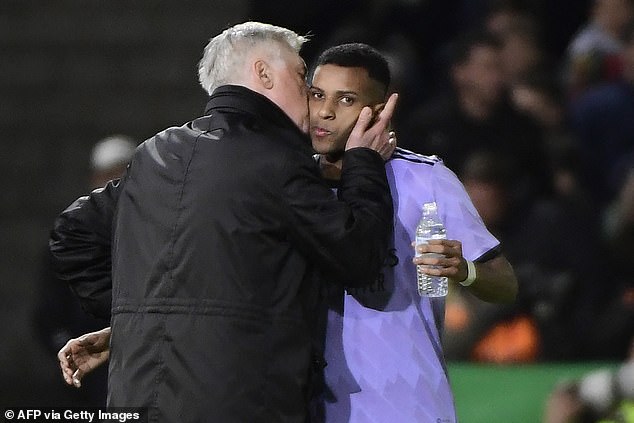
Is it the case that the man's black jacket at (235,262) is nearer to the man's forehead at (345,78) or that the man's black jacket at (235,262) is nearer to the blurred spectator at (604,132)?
the man's forehead at (345,78)

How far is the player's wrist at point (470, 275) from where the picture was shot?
10.2 feet

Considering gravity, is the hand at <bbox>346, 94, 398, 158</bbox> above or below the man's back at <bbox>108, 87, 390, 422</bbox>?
above

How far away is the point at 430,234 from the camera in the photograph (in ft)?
10.4

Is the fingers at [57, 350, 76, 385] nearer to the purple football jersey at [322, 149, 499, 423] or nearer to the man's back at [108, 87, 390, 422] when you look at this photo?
the man's back at [108, 87, 390, 422]

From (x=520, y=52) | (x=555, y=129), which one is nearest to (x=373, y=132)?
(x=555, y=129)

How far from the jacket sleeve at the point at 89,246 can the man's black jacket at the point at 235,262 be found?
0.20 m

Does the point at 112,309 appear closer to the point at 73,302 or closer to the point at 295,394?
the point at 295,394

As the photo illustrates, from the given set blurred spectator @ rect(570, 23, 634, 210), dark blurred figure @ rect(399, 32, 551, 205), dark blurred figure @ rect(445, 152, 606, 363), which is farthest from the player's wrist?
blurred spectator @ rect(570, 23, 634, 210)

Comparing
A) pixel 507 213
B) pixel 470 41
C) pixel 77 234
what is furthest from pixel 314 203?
pixel 470 41

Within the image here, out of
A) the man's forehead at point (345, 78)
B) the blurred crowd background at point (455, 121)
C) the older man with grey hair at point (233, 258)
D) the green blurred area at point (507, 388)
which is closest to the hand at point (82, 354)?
the older man with grey hair at point (233, 258)

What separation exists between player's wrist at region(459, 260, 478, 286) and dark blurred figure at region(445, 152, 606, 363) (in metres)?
2.99

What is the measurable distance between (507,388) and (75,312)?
1.81m

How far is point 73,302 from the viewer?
5.14 meters

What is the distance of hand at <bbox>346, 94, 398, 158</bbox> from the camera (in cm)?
313
